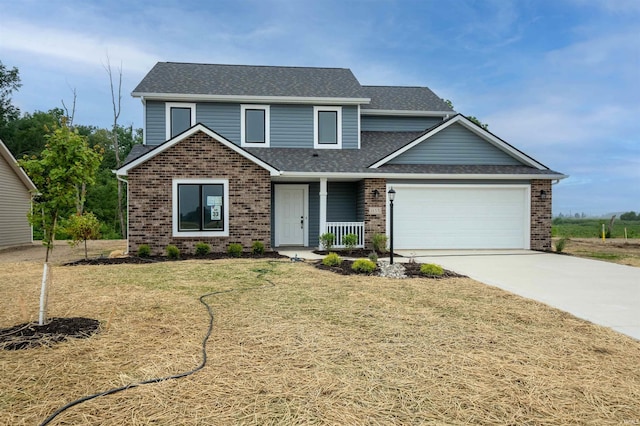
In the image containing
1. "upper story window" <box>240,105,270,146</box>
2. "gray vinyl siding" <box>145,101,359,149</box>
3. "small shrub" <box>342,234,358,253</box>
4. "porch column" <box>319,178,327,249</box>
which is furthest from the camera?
"upper story window" <box>240,105,270,146</box>

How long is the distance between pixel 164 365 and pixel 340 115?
1370cm

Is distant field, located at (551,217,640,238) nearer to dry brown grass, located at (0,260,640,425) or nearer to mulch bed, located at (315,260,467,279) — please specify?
mulch bed, located at (315,260,467,279)

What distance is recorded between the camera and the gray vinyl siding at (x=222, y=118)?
50.8 feet

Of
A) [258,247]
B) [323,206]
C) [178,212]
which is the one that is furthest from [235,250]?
[323,206]

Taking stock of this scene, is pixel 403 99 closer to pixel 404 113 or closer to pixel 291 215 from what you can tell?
pixel 404 113

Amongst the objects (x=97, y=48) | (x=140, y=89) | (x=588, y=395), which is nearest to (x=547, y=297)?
(x=588, y=395)

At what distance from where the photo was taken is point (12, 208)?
1766 centimetres

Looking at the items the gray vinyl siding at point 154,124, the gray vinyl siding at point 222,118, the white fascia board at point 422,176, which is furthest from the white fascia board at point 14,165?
the white fascia board at point 422,176

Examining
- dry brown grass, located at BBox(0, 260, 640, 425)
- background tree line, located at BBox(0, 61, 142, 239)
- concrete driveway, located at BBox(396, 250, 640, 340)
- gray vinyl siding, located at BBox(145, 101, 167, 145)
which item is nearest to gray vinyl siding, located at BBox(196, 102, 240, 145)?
gray vinyl siding, located at BBox(145, 101, 167, 145)

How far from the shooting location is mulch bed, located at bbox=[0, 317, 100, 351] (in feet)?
14.2

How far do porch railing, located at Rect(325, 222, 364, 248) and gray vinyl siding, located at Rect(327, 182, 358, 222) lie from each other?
40.7 inches

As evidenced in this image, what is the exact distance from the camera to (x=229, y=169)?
13.2 metres

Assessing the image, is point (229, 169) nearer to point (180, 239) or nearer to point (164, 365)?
point (180, 239)

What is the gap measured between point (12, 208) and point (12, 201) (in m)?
0.31
